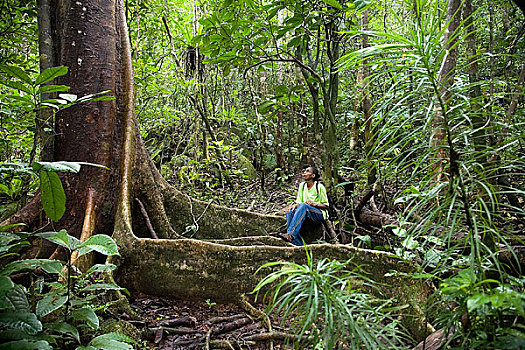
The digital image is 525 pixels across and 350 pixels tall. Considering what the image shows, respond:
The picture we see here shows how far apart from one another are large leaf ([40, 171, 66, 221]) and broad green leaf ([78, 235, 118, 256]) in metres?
0.21

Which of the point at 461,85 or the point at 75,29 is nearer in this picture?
the point at 461,85

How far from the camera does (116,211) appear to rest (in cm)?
344

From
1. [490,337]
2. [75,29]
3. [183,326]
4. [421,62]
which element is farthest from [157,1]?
[490,337]

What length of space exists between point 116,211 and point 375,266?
2662 mm

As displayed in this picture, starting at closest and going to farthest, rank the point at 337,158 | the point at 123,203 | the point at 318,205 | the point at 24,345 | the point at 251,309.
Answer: the point at 24,345 → the point at 251,309 → the point at 123,203 → the point at 337,158 → the point at 318,205

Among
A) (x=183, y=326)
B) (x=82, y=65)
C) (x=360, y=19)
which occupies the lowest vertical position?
(x=183, y=326)

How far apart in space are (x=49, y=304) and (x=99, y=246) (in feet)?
1.07

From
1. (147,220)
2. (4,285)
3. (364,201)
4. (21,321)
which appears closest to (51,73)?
(4,285)

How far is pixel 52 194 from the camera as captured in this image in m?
1.60

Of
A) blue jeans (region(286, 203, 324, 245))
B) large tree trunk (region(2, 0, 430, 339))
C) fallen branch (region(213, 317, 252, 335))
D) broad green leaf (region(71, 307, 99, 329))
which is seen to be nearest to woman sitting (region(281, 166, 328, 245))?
blue jeans (region(286, 203, 324, 245))

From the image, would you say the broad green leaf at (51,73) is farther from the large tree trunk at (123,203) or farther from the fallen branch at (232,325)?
the fallen branch at (232,325)

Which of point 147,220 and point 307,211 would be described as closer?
point 147,220

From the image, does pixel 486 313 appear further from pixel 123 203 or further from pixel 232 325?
pixel 123 203

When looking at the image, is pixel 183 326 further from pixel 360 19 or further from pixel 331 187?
pixel 360 19
